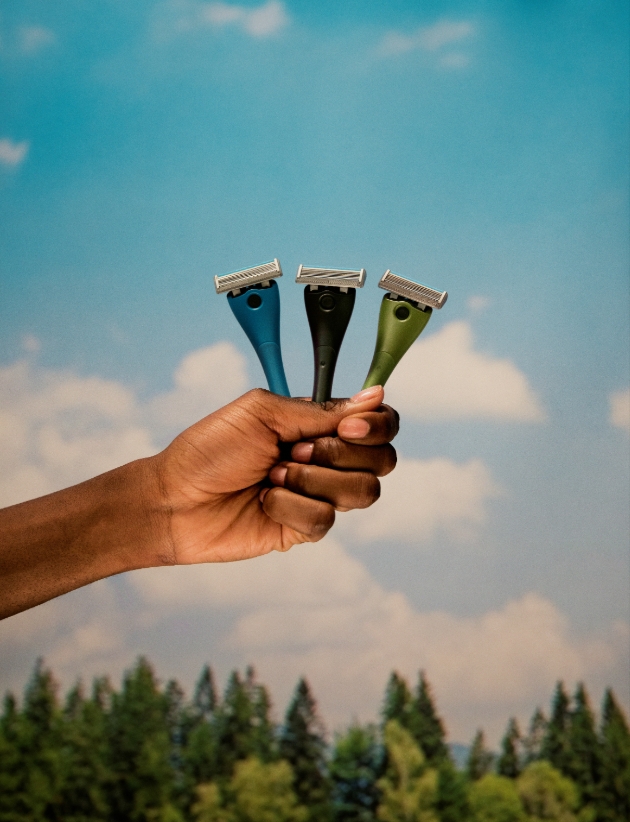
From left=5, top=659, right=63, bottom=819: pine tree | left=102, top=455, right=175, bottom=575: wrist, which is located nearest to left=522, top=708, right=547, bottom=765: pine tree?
left=5, top=659, right=63, bottom=819: pine tree

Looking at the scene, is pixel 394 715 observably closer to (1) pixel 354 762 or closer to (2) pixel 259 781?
(1) pixel 354 762

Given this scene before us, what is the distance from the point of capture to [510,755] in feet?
40.1

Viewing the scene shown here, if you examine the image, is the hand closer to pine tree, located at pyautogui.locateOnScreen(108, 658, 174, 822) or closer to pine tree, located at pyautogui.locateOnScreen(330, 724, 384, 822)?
pine tree, located at pyautogui.locateOnScreen(108, 658, 174, 822)

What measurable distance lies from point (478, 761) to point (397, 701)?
4.21 feet

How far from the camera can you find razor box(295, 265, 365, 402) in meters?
1.45

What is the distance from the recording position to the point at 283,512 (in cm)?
155

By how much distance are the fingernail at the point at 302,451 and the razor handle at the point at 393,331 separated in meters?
0.15

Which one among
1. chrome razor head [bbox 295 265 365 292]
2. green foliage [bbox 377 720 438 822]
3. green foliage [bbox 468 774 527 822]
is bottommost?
green foliage [bbox 468 774 527 822]

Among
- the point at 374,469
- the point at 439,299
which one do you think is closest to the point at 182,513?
the point at 374,469

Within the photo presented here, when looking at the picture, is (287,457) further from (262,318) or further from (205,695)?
(205,695)

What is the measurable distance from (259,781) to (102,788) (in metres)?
1.98

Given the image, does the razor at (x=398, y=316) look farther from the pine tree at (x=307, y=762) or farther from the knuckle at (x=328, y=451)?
the pine tree at (x=307, y=762)

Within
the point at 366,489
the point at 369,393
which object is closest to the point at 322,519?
the point at 366,489

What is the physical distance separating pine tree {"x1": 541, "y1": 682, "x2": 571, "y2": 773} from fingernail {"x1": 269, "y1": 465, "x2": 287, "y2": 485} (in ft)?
39.2
